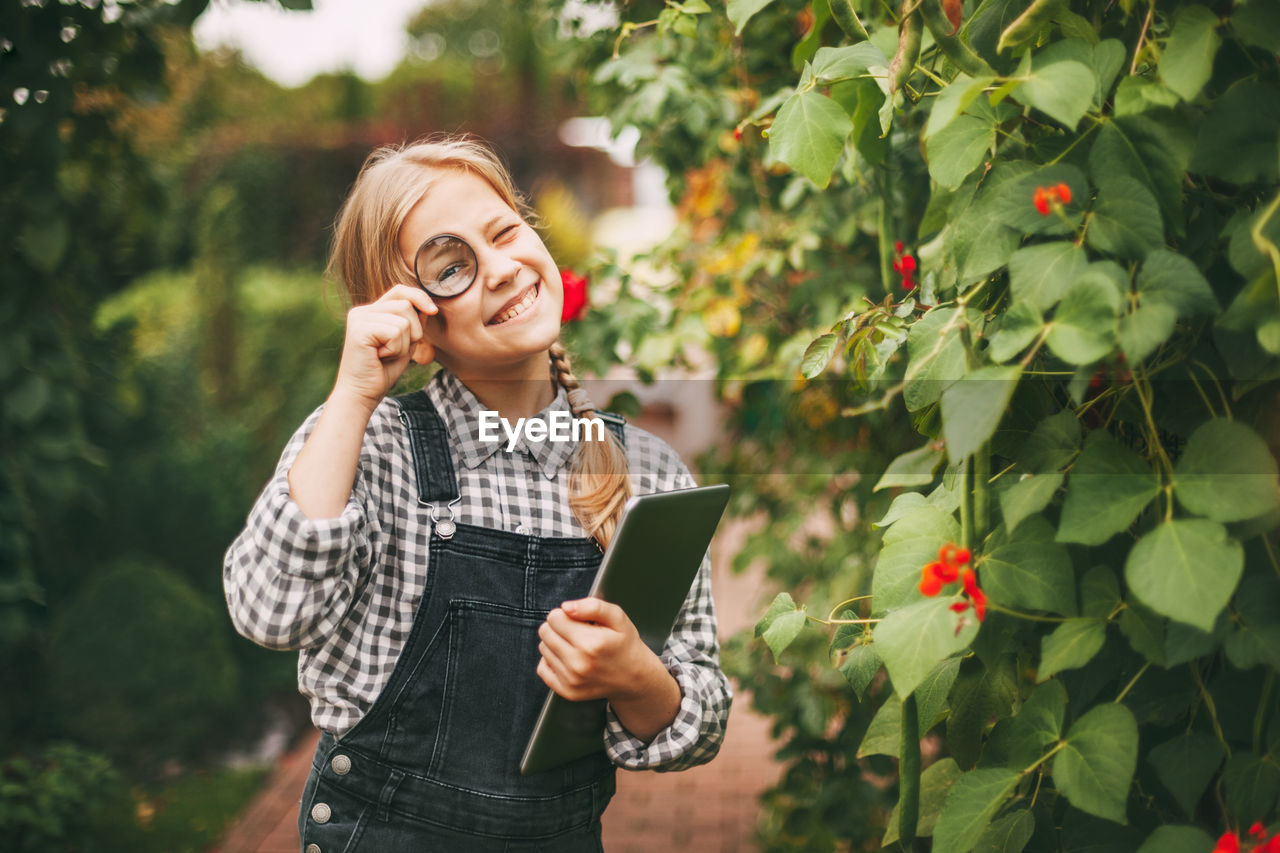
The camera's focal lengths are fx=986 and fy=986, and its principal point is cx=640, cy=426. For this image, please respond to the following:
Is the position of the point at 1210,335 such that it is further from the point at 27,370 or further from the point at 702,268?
the point at 27,370

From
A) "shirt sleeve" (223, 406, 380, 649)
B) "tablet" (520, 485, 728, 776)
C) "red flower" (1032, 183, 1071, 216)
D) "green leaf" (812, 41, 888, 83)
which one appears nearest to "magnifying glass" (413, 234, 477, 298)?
"shirt sleeve" (223, 406, 380, 649)

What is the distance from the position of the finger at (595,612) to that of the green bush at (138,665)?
3031 mm

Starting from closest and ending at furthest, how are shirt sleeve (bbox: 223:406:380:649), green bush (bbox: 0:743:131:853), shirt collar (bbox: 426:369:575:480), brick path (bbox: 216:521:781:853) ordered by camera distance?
shirt sleeve (bbox: 223:406:380:649), shirt collar (bbox: 426:369:575:480), green bush (bbox: 0:743:131:853), brick path (bbox: 216:521:781:853)

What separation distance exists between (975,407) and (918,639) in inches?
7.7

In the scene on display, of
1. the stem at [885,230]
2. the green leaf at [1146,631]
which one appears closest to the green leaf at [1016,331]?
the green leaf at [1146,631]

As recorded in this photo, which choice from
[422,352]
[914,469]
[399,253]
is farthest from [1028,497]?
[399,253]

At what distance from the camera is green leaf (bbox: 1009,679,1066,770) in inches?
32.9

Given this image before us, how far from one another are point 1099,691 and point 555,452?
70 cm

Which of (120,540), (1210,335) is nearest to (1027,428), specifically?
(1210,335)

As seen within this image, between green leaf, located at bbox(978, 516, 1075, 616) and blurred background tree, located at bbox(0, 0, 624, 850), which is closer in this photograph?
green leaf, located at bbox(978, 516, 1075, 616)

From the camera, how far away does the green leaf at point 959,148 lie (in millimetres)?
872

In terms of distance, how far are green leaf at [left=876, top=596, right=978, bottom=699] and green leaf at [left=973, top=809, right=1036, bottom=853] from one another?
7.7 inches

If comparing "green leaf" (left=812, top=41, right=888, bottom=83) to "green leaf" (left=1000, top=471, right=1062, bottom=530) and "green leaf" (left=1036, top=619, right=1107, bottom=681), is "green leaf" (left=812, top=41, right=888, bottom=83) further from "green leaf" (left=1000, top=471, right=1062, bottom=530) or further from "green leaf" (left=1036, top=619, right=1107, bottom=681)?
"green leaf" (left=1036, top=619, right=1107, bottom=681)

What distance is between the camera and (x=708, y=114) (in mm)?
2137
